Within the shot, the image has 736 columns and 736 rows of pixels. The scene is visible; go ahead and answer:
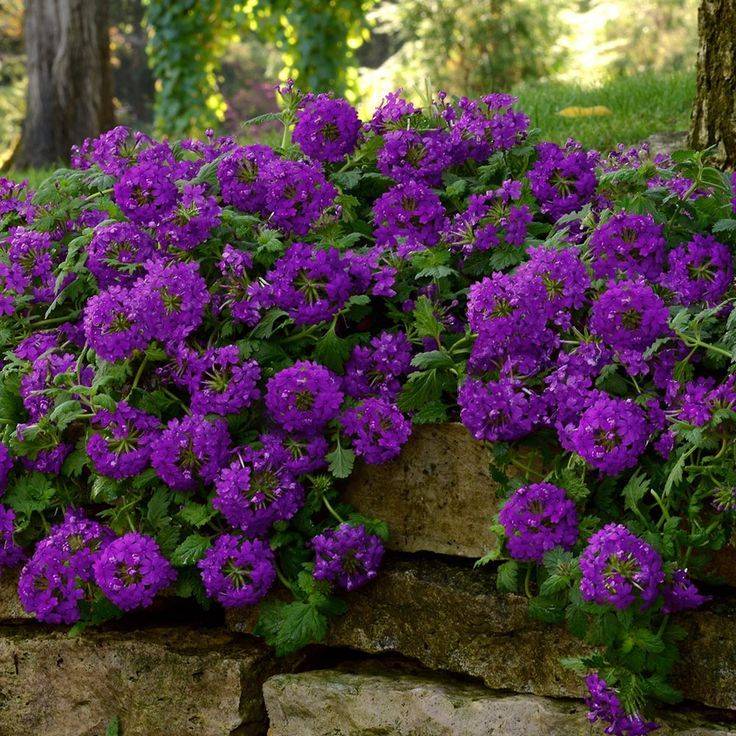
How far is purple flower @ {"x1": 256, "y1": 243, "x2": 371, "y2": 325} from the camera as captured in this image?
9.09 feet

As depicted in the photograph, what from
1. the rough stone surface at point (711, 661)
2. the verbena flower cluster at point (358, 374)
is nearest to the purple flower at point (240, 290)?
the verbena flower cluster at point (358, 374)

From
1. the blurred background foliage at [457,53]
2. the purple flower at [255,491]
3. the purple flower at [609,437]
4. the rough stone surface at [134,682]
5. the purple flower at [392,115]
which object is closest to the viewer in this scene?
the purple flower at [609,437]

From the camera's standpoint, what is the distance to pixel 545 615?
2.45 metres

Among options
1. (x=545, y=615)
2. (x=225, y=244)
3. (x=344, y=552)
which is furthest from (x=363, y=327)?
(x=545, y=615)

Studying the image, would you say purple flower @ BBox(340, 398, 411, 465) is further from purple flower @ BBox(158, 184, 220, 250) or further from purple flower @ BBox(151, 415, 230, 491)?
purple flower @ BBox(158, 184, 220, 250)

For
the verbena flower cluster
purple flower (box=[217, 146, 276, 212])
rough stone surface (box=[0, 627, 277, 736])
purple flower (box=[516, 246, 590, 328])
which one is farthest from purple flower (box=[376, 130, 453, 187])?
rough stone surface (box=[0, 627, 277, 736])

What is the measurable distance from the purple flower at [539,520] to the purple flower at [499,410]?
0.15 meters

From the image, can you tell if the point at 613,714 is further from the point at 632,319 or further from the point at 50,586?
the point at 50,586

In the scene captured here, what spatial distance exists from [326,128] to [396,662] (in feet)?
5.32

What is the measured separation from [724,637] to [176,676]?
1.44m

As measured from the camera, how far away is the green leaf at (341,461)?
8.63 feet

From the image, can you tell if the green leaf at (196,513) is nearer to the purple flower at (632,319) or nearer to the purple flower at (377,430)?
the purple flower at (377,430)

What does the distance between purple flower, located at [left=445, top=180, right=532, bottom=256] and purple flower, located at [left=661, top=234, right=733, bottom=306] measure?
17.0 inches

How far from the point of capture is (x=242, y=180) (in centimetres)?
310
